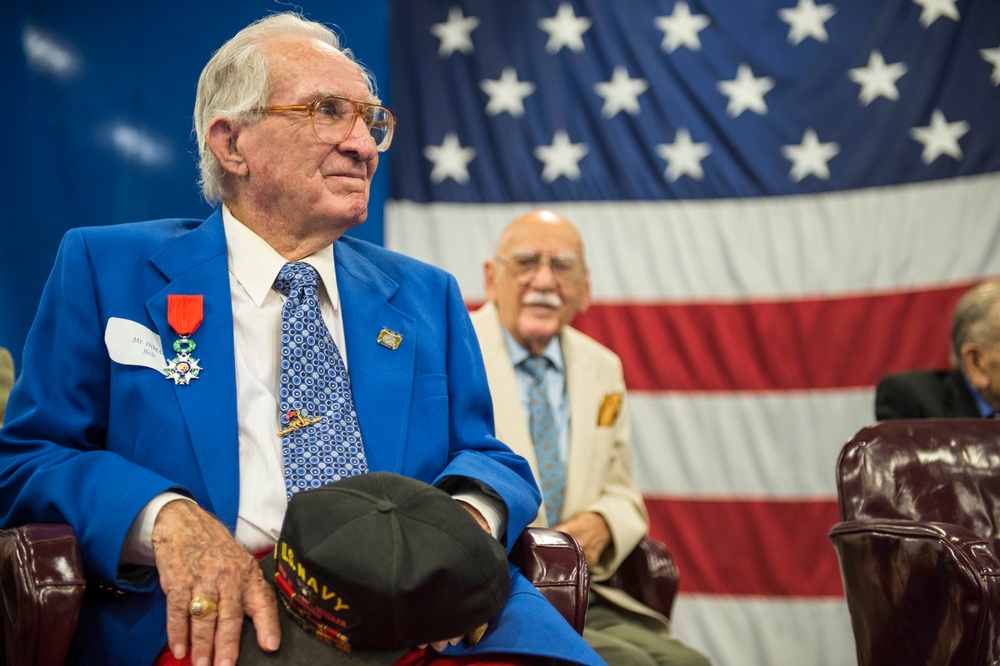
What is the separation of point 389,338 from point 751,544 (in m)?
2.52

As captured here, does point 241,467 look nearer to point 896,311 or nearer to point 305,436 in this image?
point 305,436

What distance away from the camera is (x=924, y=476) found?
2.20 m

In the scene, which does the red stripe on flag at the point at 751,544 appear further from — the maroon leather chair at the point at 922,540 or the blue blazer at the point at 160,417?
the blue blazer at the point at 160,417

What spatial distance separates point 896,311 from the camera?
3.74 metres

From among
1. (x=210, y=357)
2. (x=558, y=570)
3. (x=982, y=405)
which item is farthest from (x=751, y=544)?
(x=210, y=357)

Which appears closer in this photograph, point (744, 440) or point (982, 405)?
point (982, 405)

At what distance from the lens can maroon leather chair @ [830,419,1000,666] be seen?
178 cm

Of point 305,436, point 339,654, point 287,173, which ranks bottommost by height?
point 339,654

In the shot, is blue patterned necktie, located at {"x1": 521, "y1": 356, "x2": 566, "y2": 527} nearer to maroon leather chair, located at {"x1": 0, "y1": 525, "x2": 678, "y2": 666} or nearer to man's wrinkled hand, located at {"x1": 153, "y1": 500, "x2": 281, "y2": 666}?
man's wrinkled hand, located at {"x1": 153, "y1": 500, "x2": 281, "y2": 666}

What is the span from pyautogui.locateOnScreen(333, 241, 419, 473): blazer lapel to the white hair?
0.30 m

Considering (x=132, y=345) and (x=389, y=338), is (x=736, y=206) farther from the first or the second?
(x=132, y=345)

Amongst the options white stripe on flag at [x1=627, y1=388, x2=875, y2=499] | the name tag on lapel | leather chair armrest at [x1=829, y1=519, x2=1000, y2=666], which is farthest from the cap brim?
white stripe on flag at [x1=627, y1=388, x2=875, y2=499]

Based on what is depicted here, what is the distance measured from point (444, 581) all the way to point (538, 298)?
162cm

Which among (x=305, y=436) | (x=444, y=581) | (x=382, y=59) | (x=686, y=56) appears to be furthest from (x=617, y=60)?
(x=444, y=581)
